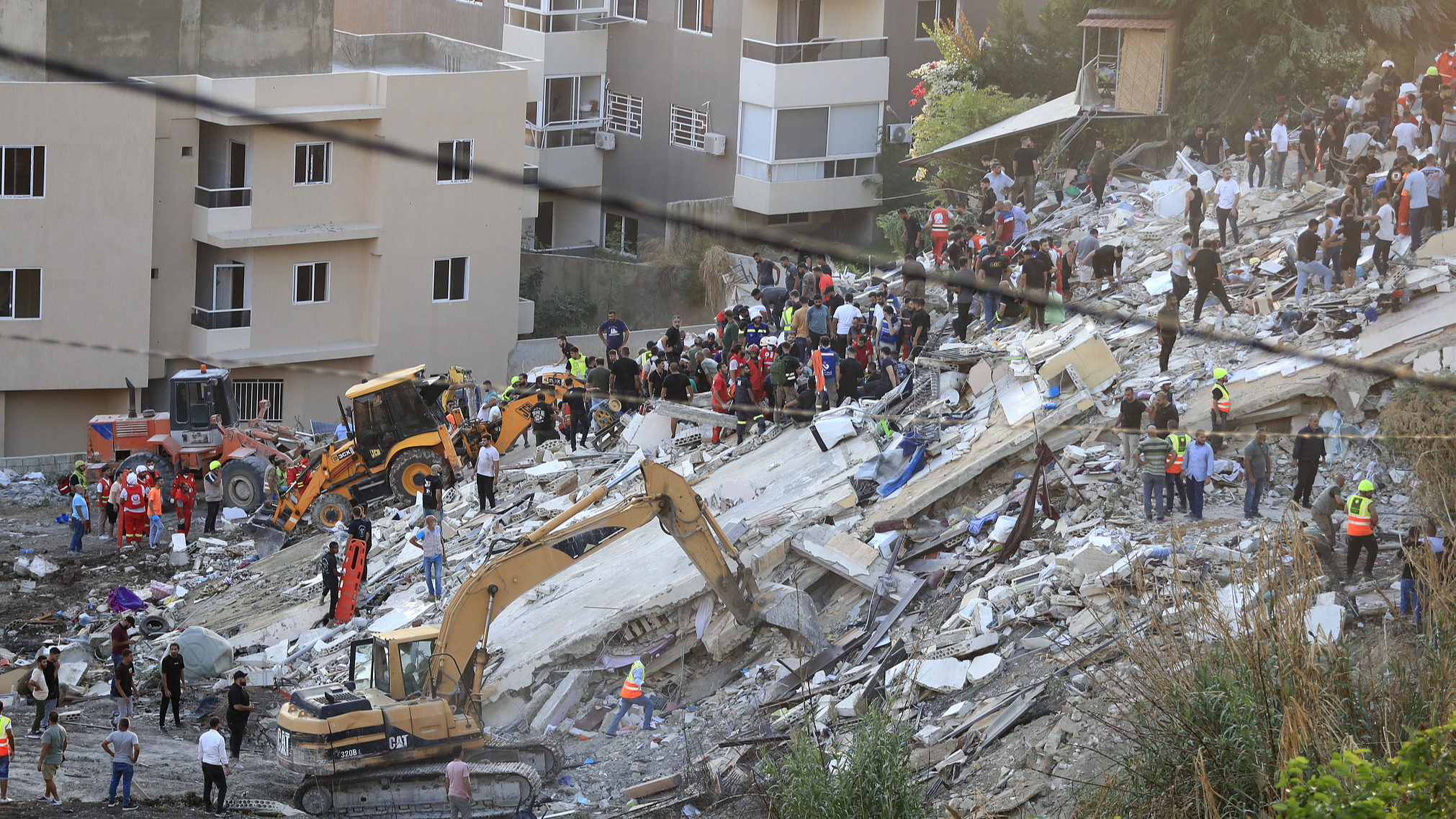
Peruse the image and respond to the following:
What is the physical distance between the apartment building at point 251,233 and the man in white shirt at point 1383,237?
14.7 metres

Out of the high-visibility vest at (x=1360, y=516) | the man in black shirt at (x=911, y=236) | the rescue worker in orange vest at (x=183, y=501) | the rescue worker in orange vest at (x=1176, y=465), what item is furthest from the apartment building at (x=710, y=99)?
the high-visibility vest at (x=1360, y=516)

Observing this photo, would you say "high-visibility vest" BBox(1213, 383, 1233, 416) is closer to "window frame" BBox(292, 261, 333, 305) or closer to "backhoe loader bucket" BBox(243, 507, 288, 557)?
"backhoe loader bucket" BBox(243, 507, 288, 557)

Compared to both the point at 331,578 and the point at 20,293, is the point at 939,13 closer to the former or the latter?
the point at 20,293

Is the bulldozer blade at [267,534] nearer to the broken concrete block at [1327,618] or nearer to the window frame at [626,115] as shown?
the broken concrete block at [1327,618]

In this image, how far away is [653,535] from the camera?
19.3m

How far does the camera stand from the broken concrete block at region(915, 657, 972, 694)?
570 inches

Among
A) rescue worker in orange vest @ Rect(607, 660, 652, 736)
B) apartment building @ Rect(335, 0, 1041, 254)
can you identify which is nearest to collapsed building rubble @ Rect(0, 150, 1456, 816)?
rescue worker in orange vest @ Rect(607, 660, 652, 736)

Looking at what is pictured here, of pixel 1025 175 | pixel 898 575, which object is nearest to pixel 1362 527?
pixel 898 575

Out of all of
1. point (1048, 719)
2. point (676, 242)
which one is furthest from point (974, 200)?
point (1048, 719)

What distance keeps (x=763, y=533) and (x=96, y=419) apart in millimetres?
13228

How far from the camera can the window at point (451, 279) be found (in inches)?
1211

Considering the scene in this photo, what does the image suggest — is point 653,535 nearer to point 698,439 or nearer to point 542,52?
point 698,439

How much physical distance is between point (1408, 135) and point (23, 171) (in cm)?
2254

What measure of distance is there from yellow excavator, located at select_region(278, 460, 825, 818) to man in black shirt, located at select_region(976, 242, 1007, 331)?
693 cm
